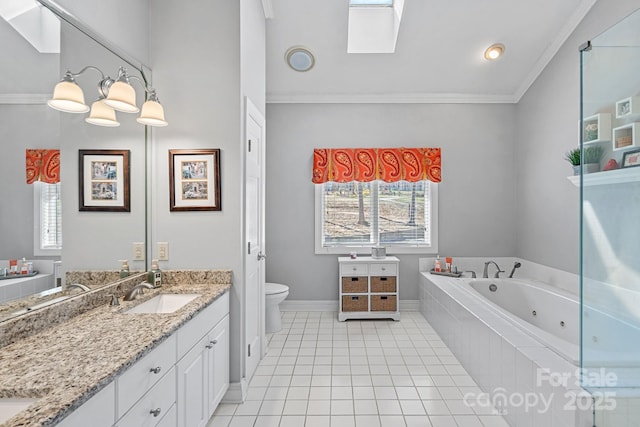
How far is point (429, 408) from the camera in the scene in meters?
2.30

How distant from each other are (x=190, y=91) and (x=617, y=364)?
2760 mm

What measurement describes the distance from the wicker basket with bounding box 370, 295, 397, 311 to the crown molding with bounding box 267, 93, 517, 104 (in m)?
2.27

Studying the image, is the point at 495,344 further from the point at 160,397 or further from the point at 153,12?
the point at 153,12

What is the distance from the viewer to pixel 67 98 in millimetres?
1660

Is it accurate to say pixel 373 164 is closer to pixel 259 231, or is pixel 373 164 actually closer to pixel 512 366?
pixel 259 231

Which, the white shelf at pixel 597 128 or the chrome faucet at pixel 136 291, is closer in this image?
the white shelf at pixel 597 128

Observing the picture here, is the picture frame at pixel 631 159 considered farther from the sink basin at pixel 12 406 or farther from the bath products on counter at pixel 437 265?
the bath products on counter at pixel 437 265

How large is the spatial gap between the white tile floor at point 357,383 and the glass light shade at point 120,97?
187cm

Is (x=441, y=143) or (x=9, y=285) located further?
(x=441, y=143)

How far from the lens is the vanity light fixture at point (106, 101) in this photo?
1.66 metres

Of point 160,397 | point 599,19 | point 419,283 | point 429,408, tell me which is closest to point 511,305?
point 419,283

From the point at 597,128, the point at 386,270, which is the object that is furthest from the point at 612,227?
the point at 386,270

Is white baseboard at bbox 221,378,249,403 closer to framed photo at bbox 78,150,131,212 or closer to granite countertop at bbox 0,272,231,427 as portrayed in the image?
granite countertop at bbox 0,272,231,427

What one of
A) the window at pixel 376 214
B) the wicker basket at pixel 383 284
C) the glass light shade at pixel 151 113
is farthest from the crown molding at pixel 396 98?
the glass light shade at pixel 151 113
